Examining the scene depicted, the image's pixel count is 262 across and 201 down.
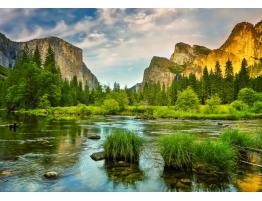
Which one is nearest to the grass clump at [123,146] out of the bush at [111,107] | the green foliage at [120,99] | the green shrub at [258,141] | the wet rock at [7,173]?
the wet rock at [7,173]

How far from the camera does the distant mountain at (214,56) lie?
1697cm

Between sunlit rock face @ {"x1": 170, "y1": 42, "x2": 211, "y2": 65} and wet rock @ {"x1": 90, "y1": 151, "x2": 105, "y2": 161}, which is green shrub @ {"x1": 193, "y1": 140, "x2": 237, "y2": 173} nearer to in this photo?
wet rock @ {"x1": 90, "y1": 151, "x2": 105, "y2": 161}

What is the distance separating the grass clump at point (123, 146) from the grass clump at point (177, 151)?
787 millimetres

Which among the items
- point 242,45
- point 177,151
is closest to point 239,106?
point 177,151

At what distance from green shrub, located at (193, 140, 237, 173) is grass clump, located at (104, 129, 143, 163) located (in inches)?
57.7

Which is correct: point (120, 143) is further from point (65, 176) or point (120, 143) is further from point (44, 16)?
point (44, 16)

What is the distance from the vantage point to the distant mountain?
1697 centimetres

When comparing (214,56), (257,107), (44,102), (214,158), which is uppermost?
(214,56)

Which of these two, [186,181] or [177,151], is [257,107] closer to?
[177,151]

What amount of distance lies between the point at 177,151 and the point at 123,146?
1.35m

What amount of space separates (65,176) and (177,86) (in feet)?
138

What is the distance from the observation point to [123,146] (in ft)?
24.4

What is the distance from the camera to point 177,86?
4750 cm
